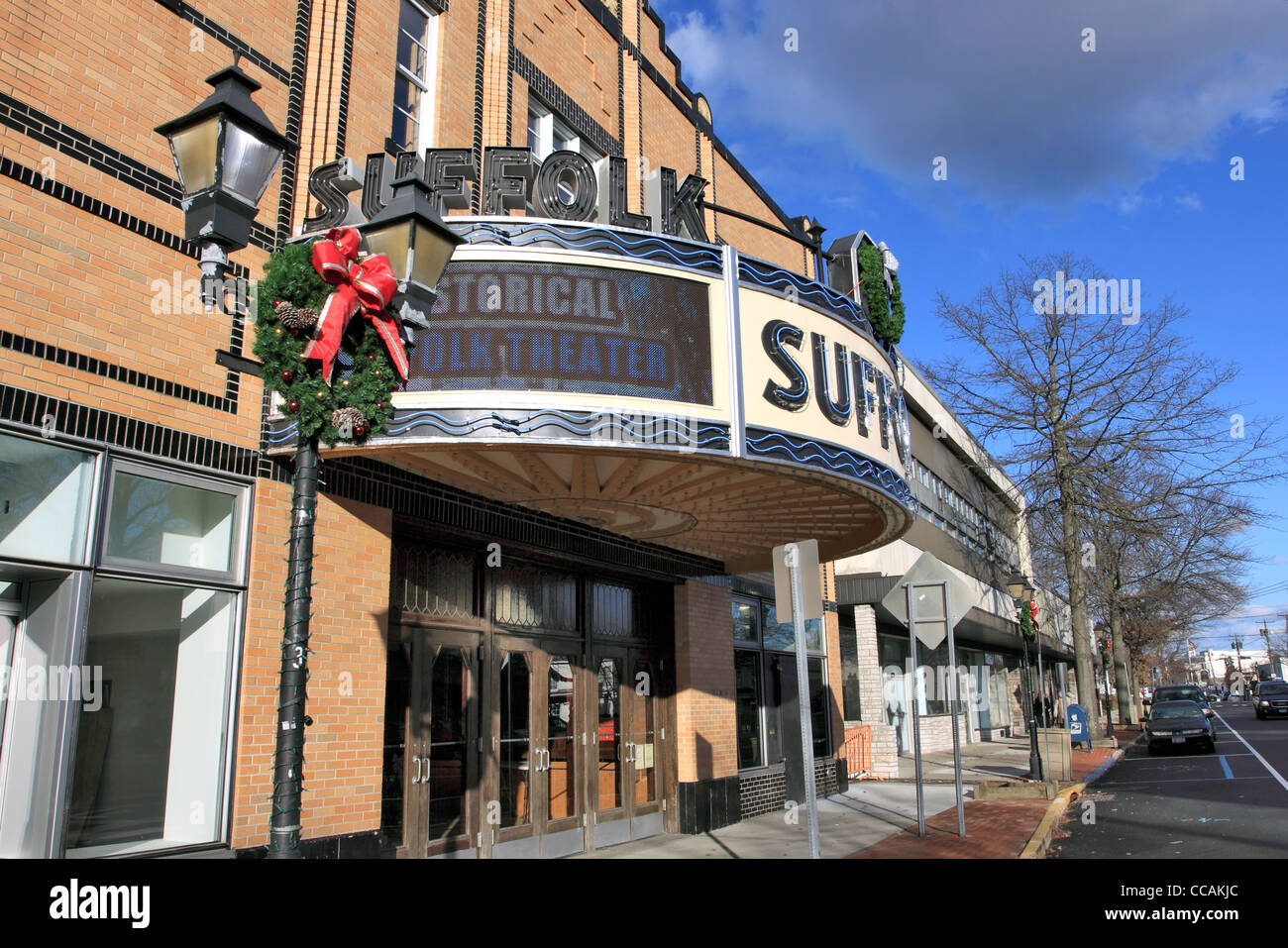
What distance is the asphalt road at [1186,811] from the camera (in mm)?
10396

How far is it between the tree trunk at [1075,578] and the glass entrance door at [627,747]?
2239cm

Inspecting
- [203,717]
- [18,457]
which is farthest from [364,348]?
[203,717]

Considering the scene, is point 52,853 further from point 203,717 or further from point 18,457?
point 18,457

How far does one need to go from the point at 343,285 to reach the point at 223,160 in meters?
0.85

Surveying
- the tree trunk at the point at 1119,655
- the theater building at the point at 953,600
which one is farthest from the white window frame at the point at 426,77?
the tree trunk at the point at 1119,655

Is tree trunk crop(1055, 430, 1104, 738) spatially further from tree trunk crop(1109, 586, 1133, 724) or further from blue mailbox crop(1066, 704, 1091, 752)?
tree trunk crop(1109, 586, 1133, 724)

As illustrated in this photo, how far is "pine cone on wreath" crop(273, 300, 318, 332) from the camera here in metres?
5.25

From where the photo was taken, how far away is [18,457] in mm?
6211

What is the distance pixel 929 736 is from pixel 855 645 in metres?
5.66

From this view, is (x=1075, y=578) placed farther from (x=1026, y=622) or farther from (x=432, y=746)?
(x=432, y=746)

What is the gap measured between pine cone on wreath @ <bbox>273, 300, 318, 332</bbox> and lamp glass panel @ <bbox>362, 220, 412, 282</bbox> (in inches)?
20.8

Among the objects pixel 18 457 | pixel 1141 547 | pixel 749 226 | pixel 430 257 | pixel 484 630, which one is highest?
pixel 749 226

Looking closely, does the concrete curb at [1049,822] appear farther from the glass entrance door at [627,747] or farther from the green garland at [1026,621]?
the glass entrance door at [627,747]

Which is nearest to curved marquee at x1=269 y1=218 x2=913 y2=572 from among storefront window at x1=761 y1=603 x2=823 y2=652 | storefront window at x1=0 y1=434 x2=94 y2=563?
storefront window at x1=0 y1=434 x2=94 y2=563
